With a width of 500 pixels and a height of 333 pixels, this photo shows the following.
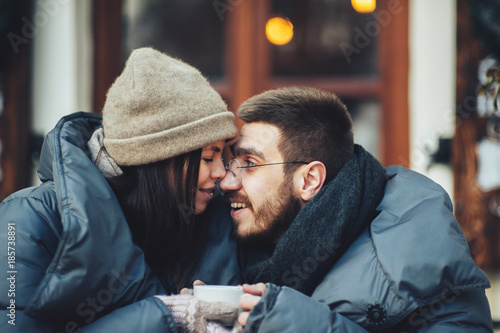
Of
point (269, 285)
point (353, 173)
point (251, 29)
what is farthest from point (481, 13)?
point (269, 285)

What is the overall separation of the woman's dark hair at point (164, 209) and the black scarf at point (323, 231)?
11.4 inches

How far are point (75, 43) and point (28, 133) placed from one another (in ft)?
2.25

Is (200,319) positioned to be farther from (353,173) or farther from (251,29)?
(251,29)

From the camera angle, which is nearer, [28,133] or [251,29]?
[28,133]

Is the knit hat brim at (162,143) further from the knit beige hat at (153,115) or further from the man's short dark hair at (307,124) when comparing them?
the man's short dark hair at (307,124)

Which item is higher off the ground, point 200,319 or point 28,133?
point 28,133

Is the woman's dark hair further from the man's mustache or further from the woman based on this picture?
the man's mustache

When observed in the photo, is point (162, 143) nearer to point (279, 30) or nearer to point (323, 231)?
point (323, 231)

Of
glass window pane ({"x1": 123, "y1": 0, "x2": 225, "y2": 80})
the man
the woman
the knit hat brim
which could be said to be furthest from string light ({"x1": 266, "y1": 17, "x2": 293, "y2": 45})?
the knit hat brim

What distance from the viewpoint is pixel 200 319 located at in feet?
5.23

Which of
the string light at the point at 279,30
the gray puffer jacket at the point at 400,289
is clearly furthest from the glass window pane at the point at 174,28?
the gray puffer jacket at the point at 400,289

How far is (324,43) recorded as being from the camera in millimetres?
3629

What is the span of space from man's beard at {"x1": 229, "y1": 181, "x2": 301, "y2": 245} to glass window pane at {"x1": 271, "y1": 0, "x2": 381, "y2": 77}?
5.49ft

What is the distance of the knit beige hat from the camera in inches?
73.1
